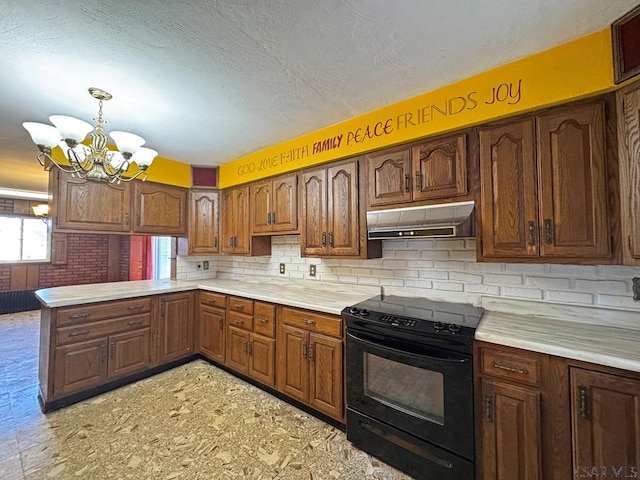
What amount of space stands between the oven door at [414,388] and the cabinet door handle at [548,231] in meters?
0.81

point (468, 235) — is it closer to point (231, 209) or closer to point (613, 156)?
point (613, 156)

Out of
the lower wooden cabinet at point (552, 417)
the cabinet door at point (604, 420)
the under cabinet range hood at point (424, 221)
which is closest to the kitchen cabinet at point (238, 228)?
the under cabinet range hood at point (424, 221)

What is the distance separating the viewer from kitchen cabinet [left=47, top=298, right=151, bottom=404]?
232 centimetres

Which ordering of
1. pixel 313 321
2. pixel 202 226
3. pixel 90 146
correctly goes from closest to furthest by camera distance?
pixel 90 146 < pixel 313 321 < pixel 202 226

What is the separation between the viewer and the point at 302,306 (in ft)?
7.41

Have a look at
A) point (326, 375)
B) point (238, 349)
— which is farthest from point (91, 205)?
point (326, 375)

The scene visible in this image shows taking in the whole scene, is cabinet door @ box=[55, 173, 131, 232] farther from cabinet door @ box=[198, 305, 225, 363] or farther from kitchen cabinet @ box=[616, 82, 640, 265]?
kitchen cabinet @ box=[616, 82, 640, 265]

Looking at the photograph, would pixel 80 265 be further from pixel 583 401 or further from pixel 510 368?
pixel 583 401

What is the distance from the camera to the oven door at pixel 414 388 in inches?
59.4

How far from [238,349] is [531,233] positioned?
269cm

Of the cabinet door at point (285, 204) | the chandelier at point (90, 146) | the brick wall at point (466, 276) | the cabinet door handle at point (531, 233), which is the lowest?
the brick wall at point (466, 276)

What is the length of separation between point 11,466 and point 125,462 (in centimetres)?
70

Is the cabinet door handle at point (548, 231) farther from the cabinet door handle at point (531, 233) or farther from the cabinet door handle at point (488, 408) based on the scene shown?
the cabinet door handle at point (488, 408)

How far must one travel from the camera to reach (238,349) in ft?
9.23
